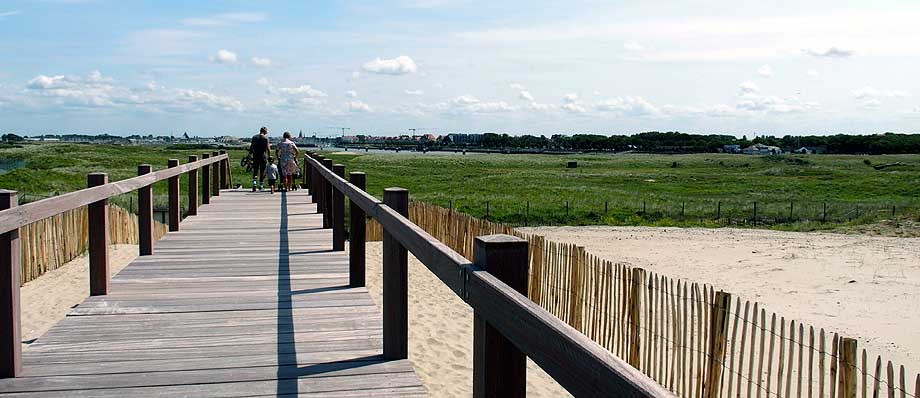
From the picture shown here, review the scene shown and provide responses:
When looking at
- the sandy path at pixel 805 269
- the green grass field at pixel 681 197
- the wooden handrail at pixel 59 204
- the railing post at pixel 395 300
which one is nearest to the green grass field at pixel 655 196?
the green grass field at pixel 681 197

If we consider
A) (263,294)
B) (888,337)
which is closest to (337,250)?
(263,294)

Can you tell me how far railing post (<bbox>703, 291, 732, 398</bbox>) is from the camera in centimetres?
589

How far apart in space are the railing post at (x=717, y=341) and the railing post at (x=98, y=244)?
434 cm

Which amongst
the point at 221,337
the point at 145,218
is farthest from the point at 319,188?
the point at 221,337

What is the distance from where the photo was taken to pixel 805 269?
1792 cm

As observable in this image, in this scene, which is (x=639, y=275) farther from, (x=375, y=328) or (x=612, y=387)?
(x=612, y=387)

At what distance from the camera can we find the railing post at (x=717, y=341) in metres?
5.89

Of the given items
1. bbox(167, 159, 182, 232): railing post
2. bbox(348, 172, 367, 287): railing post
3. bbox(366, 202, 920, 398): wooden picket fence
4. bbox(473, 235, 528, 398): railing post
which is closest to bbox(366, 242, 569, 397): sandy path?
bbox(366, 202, 920, 398): wooden picket fence

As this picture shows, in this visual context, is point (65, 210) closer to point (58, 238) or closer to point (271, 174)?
point (58, 238)

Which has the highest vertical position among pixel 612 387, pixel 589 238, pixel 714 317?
pixel 612 387

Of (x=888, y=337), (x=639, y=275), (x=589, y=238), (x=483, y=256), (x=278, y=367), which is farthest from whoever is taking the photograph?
(x=589, y=238)

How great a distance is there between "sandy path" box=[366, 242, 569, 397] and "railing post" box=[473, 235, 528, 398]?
5.13 m

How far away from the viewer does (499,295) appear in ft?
7.16

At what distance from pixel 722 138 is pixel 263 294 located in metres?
183
